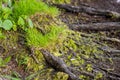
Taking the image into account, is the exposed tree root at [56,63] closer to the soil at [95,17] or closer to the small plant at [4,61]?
the small plant at [4,61]

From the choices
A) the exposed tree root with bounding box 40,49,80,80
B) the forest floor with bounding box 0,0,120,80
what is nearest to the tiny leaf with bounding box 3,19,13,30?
the forest floor with bounding box 0,0,120,80

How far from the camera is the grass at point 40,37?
4.36 m

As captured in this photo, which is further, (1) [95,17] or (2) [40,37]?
(1) [95,17]

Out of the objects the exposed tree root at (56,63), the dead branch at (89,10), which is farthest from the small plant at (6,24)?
the dead branch at (89,10)

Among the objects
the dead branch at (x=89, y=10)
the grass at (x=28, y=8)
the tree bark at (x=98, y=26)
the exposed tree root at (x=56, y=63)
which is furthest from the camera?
the dead branch at (x=89, y=10)

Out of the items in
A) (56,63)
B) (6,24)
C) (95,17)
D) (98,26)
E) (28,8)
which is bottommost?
(56,63)

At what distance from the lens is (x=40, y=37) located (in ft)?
14.5

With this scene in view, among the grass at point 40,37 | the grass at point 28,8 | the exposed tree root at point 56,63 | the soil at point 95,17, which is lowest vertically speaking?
the exposed tree root at point 56,63

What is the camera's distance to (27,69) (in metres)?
4.20

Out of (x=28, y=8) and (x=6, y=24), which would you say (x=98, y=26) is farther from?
(x=6, y=24)

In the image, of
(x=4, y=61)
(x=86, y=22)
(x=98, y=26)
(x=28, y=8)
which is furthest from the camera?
(x=86, y=22)

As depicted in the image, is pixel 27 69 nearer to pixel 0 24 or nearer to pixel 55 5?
pixel 0 24

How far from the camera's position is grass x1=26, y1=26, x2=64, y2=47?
4.36 meters

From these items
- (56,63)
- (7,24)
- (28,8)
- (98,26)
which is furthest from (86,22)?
(7,24)
